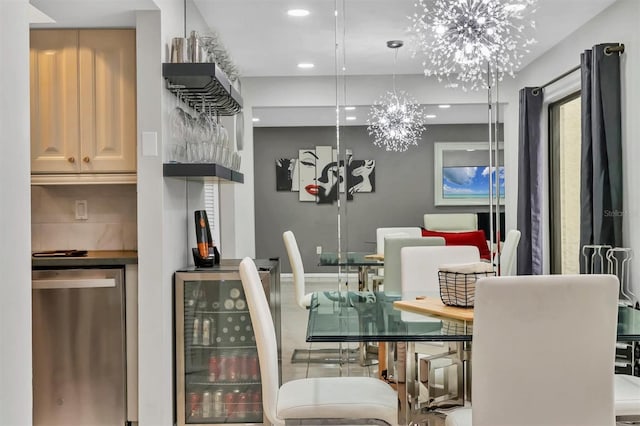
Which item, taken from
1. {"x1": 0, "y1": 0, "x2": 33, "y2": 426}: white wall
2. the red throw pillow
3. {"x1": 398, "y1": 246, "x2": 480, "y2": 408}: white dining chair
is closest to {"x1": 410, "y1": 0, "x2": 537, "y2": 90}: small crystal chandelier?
the red throw pillow

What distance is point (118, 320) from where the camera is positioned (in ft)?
9.75

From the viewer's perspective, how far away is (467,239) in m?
3.57

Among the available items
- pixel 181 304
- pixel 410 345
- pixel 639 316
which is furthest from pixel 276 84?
pixel 639 316

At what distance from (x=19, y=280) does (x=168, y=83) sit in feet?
6.22

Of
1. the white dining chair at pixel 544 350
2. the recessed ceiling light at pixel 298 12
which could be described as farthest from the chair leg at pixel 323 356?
the recessed ceiling light at pixel 298 12

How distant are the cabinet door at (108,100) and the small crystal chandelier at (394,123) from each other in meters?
1.40

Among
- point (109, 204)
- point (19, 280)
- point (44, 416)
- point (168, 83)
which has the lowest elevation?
point (44, 416)

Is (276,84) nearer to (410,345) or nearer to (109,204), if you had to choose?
(109,204)

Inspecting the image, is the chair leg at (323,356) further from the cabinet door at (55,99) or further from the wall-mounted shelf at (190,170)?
the cabinet door at (55,99)

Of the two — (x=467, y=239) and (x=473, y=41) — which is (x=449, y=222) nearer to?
(x=467, y=239)

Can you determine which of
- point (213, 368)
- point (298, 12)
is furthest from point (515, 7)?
point (213, 368)

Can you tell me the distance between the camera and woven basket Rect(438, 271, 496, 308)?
91.6 inches

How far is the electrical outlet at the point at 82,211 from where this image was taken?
340 centimetres

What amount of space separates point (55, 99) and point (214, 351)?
60.5 inches
